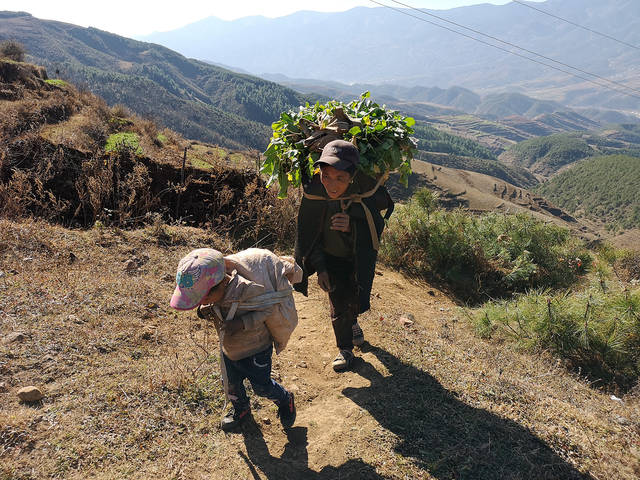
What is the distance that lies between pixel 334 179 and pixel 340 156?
0.17m

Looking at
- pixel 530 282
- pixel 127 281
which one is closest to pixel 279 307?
pixel 127 281

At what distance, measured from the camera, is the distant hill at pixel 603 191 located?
5891cm

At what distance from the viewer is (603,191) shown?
65375 millimetres

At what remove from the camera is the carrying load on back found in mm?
2955

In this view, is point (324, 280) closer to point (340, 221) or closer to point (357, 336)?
point (340, 221)

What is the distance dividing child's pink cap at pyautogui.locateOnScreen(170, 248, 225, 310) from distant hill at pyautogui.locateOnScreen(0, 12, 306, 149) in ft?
170

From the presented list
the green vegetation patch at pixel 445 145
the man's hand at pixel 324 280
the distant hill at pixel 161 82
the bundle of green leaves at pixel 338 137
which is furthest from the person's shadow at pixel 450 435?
the green vegetation patch at pixel 445 145

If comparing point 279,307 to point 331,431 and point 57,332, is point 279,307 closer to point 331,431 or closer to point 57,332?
point 331,431

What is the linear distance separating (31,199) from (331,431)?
4838mm

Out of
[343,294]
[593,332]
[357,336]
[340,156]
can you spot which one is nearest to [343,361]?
[357,336]

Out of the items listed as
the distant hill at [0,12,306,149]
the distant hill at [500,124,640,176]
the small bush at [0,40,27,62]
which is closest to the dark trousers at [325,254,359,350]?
the small bush at [0,40,27,62]

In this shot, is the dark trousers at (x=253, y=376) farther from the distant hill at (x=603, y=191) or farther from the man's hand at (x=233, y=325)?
the distant hill at (x=603, y=191)

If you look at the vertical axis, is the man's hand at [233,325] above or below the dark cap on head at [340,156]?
below

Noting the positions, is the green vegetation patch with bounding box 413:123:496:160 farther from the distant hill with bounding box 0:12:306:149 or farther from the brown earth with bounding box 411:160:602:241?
Result: the brown earth with bounding box 411:160:602:241
